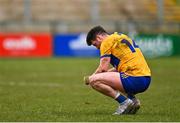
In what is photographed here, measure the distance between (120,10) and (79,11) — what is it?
96.6 inches

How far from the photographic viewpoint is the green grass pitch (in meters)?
10.6

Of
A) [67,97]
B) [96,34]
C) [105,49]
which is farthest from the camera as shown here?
[67,97]

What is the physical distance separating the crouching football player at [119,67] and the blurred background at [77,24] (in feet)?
71.5

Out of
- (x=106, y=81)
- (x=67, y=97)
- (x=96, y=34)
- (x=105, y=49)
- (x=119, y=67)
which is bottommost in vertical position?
(x=67, y=97)

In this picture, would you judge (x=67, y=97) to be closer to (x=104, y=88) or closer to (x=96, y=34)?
(x=104, y=88)

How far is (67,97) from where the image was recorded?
14.8 metres

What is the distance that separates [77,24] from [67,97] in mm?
21298

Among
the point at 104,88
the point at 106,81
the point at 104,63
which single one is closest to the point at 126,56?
the point at 104,63

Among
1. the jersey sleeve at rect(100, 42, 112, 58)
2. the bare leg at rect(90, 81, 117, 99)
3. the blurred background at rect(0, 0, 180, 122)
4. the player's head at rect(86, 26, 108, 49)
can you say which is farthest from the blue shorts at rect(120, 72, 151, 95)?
Result: the blurred background at rect(0, 0, 180, 122)

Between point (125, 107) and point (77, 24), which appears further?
point (77, 24)

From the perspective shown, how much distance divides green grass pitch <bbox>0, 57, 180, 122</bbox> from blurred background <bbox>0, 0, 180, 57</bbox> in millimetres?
5713

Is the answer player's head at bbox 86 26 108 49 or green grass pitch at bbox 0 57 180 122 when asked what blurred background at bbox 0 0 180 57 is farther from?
player's head at bbox 86 26 108 49

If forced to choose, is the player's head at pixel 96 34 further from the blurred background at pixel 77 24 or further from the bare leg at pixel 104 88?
the blurred background at pixel 77 24

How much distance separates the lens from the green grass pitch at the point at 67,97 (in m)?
10.6
